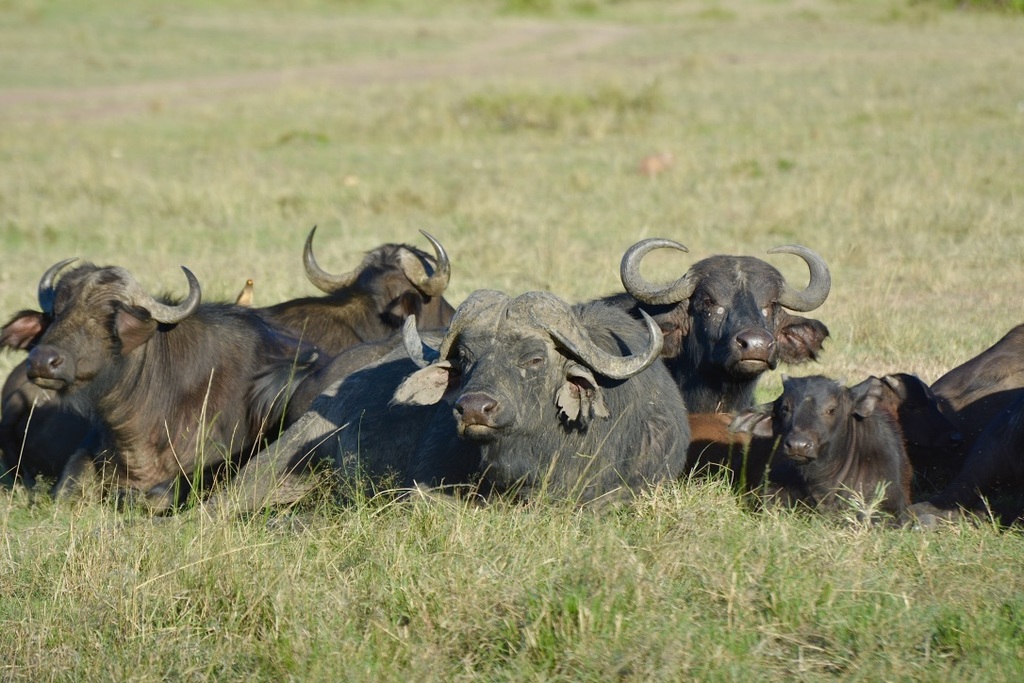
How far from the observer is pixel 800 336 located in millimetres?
7230

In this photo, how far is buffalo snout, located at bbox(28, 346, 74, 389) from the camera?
600 cm

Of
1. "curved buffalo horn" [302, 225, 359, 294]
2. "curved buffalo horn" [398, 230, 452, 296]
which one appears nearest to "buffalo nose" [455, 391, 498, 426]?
"curved buffalo horn" [398, 230, 452, 296]

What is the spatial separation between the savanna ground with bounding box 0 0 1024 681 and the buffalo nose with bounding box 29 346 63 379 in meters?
0.63

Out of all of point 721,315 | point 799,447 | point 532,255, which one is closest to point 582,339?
point 799,447

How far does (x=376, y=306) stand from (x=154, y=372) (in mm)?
1796

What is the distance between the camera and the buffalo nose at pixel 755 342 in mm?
6484

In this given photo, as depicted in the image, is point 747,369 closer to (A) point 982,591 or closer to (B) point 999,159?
(A) point 982,591

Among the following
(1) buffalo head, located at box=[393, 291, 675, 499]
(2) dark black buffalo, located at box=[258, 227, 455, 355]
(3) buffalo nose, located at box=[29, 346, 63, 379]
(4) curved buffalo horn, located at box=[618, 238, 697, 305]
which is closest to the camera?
(1) buffalo head, located at box=[393, 291, 675, 499]

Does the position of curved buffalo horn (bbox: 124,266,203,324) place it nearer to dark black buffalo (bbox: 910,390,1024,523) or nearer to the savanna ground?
the savanna ground

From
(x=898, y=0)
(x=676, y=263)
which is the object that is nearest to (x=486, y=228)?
(x=676, y=263)

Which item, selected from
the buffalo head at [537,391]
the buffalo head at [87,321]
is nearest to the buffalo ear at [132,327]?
the buffalo head at [87,321]

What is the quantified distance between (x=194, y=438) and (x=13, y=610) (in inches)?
87.1

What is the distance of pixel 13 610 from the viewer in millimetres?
4586

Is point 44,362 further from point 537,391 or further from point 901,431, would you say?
point 901,431
